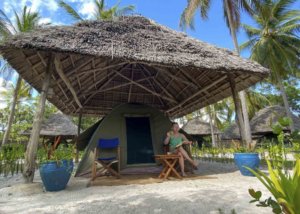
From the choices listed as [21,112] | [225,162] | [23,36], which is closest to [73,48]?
[23,36]

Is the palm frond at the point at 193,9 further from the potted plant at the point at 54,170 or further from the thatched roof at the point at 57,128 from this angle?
the thatched roof at the point at 57,128

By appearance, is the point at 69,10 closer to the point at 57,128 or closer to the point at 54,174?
the point at 57,128

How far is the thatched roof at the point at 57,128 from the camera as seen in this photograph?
54.1 feet

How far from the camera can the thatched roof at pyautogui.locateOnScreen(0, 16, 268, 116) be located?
14.9 feet

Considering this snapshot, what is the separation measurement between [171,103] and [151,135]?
3.02 metres

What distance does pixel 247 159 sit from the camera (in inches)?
195

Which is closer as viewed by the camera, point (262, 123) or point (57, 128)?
point (57, 128)

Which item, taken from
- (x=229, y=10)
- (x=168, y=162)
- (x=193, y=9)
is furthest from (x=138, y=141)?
(x=229, y=10)

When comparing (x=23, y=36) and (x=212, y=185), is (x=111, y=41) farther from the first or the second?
(x=212, y=185)

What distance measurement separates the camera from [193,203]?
9.61 feet

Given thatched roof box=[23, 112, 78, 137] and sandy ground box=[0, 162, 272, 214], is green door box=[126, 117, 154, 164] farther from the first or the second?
thatched roof box=[23, 112, 78, 137]

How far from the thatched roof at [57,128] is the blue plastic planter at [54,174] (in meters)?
13.5

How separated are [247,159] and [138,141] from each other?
3016 millimetres

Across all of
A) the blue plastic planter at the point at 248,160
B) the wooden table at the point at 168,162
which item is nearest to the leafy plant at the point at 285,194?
the wooden table at the point at 168,162
